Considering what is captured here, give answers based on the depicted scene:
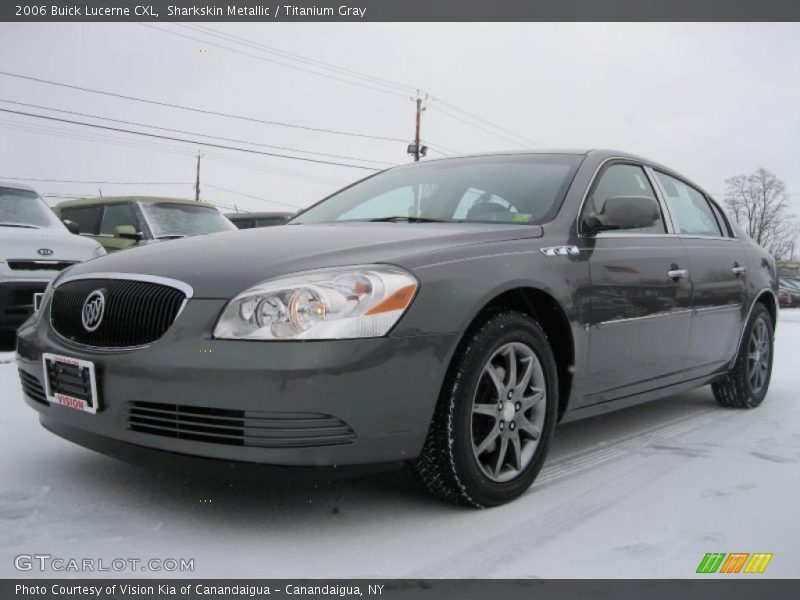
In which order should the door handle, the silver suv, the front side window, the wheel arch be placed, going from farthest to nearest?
the silver suv < the door handle < the front side window < the wheel arch

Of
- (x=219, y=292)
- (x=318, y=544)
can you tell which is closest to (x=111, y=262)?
(x=219, y=292)

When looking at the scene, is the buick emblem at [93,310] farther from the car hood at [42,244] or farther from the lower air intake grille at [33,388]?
the car hood at [42,244]

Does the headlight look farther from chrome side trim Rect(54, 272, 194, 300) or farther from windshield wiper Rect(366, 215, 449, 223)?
windshield wiper Rect(366, 215, 449, 223)

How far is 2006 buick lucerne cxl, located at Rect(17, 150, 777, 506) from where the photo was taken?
2258 mm

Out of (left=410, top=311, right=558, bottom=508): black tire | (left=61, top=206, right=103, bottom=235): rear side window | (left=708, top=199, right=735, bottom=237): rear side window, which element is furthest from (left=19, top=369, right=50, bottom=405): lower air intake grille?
(left=61, top=206, right=103, bottom=235): rear side window

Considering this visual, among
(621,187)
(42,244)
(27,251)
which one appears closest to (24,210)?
(42,244)

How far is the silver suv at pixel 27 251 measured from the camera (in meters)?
6.27

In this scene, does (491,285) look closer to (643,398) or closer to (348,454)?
(348,454)

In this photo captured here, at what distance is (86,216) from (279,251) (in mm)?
7676

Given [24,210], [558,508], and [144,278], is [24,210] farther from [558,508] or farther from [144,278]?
[558,508]

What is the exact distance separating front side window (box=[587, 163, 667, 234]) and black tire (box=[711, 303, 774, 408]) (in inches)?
51.0

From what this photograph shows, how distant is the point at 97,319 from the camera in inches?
101

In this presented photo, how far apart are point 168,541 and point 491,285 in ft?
4.37

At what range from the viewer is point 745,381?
4.73 meters
